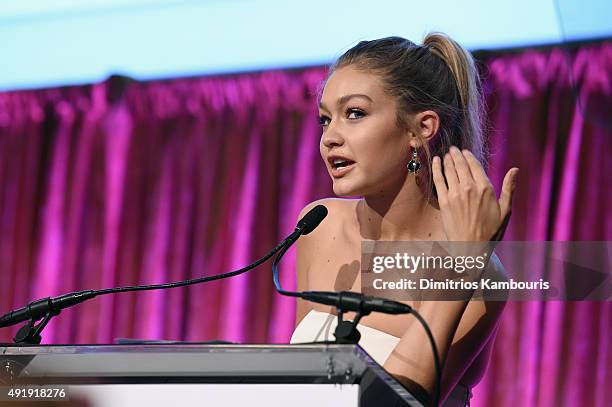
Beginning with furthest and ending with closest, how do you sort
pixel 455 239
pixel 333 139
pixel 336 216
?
pixel 336 216 → pixel 333 139 → pixel 455 239

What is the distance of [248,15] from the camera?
3.35 meters

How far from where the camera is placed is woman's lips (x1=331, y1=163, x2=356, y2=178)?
1.55m

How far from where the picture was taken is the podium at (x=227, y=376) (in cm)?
91

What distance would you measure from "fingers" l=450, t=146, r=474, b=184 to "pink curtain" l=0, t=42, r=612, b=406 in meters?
1.52

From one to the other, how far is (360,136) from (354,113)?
Answer: 0.18 feet

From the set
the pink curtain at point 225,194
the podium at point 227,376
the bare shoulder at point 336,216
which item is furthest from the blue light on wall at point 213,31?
the podium at point 227,376

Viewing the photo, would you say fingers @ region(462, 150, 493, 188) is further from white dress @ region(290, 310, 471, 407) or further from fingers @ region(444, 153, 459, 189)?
white dress @ region(290, 310, 471, 407)

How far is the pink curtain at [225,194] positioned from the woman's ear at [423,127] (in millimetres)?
1246

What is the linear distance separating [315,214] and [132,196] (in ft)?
7.53

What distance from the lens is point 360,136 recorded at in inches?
61.0

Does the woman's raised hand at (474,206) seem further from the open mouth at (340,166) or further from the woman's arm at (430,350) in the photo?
the open mouth at (340,166)

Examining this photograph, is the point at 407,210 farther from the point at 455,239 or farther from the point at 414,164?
the point at 455,239

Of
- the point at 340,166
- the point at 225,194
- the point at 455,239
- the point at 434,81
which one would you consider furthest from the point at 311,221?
the point at 225,194

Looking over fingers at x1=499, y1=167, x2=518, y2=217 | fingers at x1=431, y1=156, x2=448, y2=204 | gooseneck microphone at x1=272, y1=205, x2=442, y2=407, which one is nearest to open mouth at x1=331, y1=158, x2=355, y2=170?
fingers at x1=431, y1=156, x2=448, y2=204
